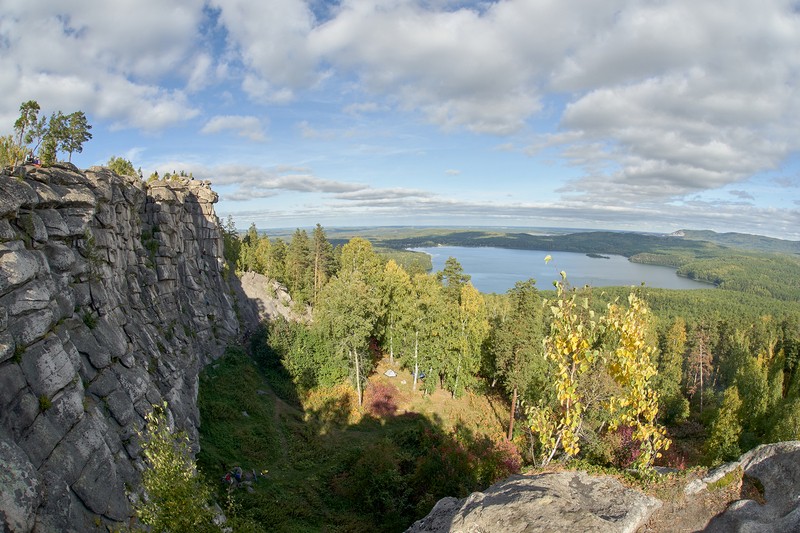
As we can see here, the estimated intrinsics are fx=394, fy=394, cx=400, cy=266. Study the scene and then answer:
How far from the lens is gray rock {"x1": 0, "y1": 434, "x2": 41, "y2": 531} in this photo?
8.09 meters

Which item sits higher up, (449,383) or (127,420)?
(127,420)

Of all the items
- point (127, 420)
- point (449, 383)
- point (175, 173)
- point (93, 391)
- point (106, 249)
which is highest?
point (175, 173)

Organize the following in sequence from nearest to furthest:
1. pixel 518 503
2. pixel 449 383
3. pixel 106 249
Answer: pixel 518 503
pixel 106 249
pixel 449 383

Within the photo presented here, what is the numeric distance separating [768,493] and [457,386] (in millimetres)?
28552

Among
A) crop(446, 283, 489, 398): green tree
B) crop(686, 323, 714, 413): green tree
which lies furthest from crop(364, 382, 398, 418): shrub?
crop(686, 323, 714, 413): green tree

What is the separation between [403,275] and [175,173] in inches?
989

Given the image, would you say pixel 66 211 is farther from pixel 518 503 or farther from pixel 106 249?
pixel 518 503

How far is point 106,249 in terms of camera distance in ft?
59.1

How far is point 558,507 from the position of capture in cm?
818

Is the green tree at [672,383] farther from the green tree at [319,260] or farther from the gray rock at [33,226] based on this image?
the gray rock at [33,226]

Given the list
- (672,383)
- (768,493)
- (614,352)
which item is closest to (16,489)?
(614,352)

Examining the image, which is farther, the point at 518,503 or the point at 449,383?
the point at 449,383

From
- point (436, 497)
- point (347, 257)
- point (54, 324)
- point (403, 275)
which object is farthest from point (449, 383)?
point (54, 324)

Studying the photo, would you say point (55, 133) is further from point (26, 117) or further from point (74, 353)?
point (74, 353)
